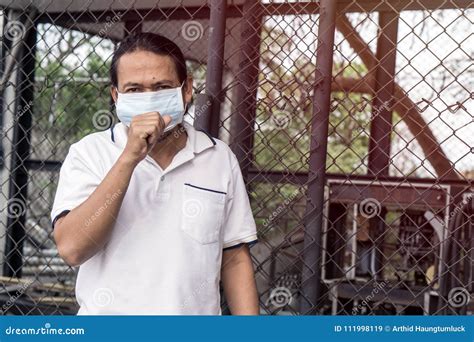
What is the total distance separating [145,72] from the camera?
1.95m

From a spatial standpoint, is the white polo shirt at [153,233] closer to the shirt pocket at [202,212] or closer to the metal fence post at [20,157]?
the shirt pocket at [202,212]

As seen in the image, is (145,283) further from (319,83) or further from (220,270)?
(319,83)

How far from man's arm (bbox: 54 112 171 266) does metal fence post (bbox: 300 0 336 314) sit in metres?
0.93

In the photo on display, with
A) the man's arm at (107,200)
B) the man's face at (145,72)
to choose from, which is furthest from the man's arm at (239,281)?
the man's face at (145,72)

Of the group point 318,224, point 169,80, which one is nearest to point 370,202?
point 318,224

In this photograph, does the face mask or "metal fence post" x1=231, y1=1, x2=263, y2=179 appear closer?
the face mask

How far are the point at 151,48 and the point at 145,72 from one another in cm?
7

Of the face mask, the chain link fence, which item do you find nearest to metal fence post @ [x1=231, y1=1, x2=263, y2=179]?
the chain link fence

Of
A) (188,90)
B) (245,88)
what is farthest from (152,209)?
(245,88)

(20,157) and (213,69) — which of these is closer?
(213,69)

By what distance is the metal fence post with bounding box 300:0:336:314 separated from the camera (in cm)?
254

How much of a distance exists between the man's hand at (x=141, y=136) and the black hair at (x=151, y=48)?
28 centimetres

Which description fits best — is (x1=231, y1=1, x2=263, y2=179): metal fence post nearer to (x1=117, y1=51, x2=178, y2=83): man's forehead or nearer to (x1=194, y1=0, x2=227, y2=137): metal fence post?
(x1=194, y1=0, x2=227, y2=137): metal fence post

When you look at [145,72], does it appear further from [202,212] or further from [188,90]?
[202,212]
